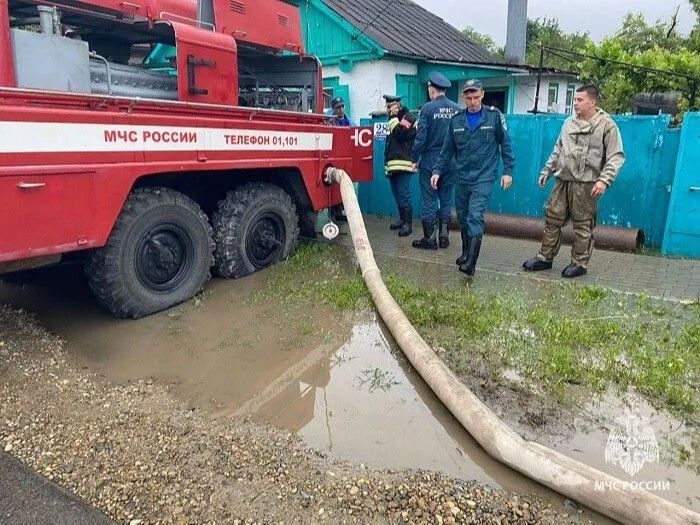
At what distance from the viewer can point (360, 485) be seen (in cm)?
244

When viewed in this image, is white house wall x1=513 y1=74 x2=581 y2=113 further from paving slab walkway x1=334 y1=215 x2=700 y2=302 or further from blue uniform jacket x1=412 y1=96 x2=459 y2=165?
blue uniform jacket x1=412 y1=96 x2=459 y2=165

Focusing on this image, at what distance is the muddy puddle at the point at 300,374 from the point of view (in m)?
2.70

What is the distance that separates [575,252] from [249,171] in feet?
11.0

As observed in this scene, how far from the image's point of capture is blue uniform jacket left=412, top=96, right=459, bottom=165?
6.38m

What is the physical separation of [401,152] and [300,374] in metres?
4.43

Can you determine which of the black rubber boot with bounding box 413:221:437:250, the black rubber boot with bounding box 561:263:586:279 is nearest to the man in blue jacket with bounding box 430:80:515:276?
the black rubber boot with bounding box 561:263:586:279

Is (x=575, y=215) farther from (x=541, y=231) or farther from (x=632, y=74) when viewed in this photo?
→ (x=632, y=74)

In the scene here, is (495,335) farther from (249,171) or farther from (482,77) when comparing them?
(482,77)

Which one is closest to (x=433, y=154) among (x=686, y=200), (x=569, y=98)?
(x=686, y=200)

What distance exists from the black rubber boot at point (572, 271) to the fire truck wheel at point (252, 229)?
2815 mm

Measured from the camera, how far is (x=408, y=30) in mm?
14539

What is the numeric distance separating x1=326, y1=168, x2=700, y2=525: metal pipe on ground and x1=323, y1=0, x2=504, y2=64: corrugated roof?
1006cm

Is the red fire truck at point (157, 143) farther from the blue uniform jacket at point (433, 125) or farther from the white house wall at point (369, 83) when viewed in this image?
the white house wall at point (369, 83)

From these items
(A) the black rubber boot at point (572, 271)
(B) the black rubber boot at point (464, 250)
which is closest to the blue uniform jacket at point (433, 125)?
(B) the black rubber boot at point (464, 250)
